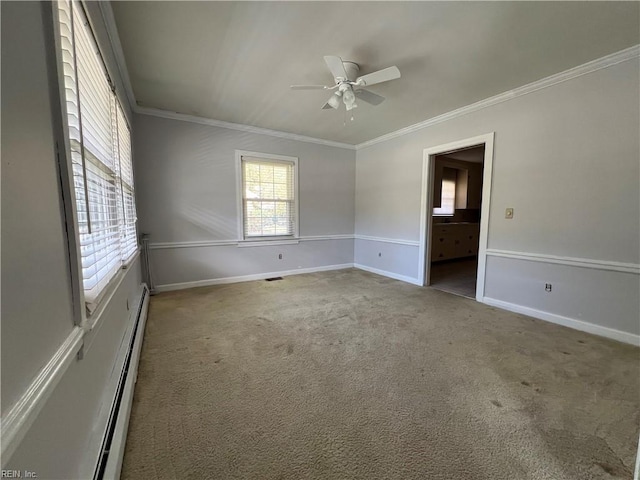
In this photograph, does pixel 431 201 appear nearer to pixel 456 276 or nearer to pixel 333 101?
pixel 456 276

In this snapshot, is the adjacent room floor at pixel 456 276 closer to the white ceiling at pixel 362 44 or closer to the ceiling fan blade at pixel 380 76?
the white ceiling at pixel 362 44

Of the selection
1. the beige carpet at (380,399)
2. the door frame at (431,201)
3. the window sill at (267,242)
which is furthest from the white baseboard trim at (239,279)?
the door frame at (431,201)

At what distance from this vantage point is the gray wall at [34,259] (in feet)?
1.97

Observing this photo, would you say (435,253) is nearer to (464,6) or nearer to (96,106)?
(464,6)

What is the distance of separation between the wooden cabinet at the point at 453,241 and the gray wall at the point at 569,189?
2.55m

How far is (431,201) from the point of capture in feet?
13.5

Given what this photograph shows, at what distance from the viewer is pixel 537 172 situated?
2.87 meters

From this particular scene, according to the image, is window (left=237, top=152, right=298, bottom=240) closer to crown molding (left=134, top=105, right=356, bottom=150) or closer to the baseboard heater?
crown molding (left=134, top=105, right=356, bottom=150)

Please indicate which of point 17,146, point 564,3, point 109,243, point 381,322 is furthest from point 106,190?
point 564,3

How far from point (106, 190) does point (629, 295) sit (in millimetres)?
4320

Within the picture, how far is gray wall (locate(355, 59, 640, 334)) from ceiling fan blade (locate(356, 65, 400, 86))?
1767 millimetres

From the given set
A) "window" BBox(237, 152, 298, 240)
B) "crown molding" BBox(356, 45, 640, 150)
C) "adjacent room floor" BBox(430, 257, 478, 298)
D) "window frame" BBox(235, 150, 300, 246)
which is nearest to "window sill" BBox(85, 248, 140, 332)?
"window frame" BBox(235, 150, 300, 246)

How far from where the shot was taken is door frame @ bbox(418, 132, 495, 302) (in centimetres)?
329

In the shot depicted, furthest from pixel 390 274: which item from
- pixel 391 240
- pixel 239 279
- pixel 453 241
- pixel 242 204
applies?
pixel 242 204
